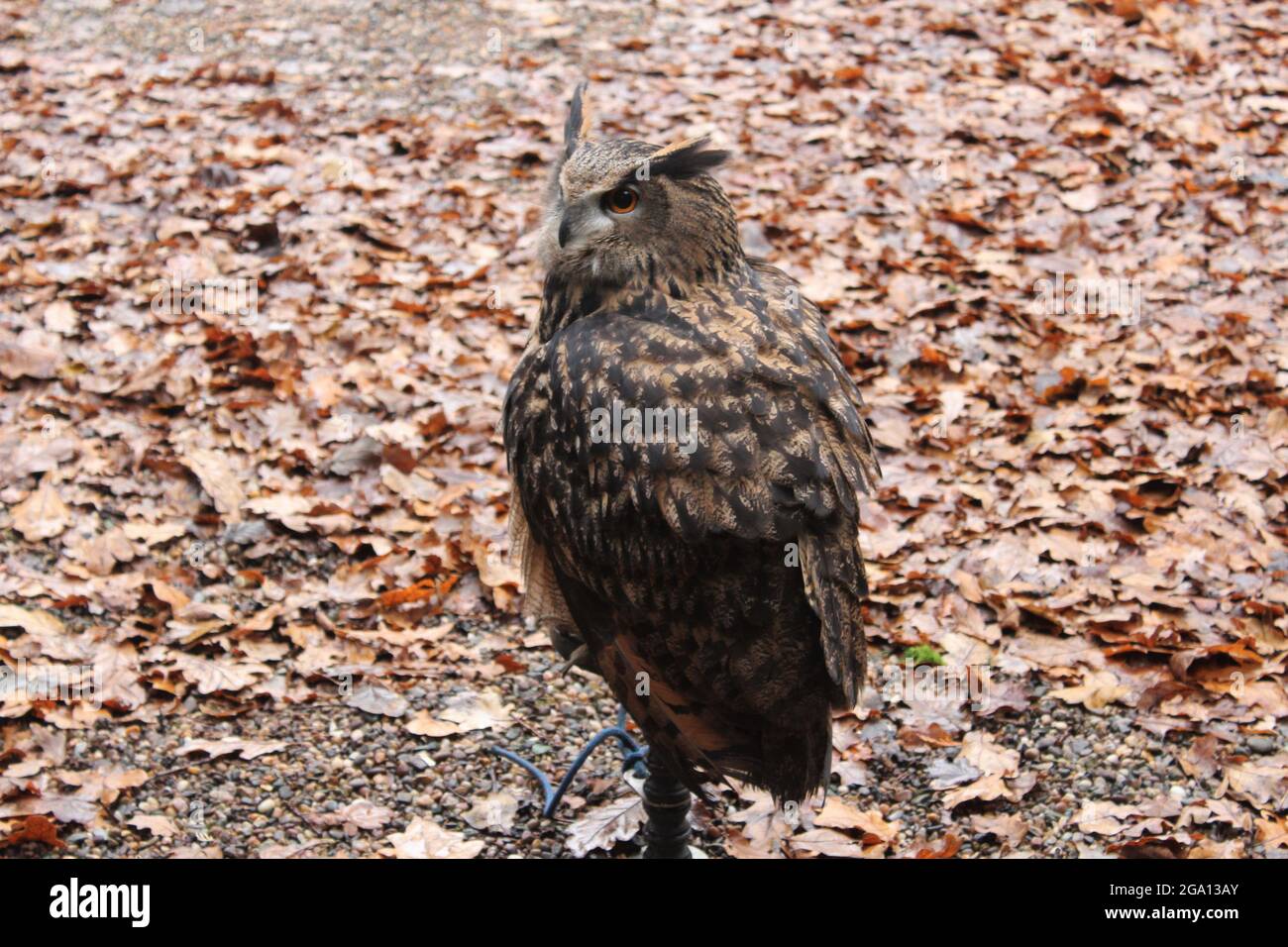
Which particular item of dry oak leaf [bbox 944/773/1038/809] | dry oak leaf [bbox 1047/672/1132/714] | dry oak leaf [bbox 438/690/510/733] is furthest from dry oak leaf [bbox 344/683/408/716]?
dry oak leaf [bbox 1047/672/1132/714]

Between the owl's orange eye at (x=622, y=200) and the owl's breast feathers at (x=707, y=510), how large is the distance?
0.84ft

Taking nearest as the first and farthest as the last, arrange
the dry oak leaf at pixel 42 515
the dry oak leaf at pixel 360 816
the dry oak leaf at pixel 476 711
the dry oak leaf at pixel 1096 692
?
the dry oak leaf at pixel 360 816, the dry oak leaf at pixel 1096 692, the dry oak leaf at pixel 476 711, the dry oak leaf at pixel 42 515

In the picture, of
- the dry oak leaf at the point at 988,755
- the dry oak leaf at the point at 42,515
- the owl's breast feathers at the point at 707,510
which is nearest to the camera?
the owl's breast feathers at the point at 707,510

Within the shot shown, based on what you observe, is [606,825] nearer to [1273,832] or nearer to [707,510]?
[707,510]

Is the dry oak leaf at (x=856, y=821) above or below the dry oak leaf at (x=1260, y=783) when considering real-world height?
below

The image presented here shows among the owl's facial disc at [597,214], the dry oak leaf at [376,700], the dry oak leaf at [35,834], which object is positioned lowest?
the dry oak leaf at [376,700]

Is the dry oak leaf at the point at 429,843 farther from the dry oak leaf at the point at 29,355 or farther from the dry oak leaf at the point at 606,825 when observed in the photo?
the dry oak leaf at the point at 29,355

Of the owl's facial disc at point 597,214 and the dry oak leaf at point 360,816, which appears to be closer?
the owl's facial disc at point 597,214

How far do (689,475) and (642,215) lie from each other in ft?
2.84

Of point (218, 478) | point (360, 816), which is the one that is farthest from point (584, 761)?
point (218, 478)

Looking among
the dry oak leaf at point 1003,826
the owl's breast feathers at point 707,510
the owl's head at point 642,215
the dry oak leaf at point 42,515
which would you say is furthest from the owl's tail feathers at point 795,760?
the dry oak leaf at point 42,515

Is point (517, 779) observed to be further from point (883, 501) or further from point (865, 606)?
point (883, 501)

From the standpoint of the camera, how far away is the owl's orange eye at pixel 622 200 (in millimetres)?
3754

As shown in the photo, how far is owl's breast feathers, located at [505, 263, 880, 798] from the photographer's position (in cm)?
342
